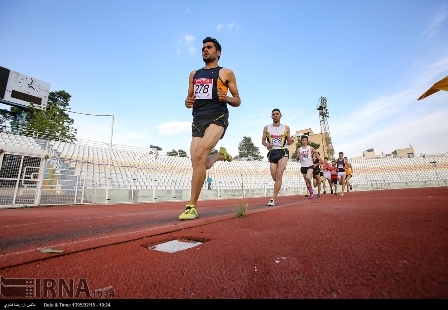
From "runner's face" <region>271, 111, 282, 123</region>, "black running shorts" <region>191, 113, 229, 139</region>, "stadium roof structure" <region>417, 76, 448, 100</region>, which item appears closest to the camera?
"stadium roof structure" <region>417, 76, 448, 100</region>

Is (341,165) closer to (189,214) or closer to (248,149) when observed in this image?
(189,214)

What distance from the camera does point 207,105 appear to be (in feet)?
9.52

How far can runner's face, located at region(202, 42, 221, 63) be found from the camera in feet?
9.94

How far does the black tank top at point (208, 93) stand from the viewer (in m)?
2.87

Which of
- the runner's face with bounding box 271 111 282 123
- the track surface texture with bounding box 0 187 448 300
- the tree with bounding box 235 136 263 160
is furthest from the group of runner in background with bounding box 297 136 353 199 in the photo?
the tree with bounding box 235 136 263 160

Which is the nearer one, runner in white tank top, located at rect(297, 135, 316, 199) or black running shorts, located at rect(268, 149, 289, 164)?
black running shorts, located at rect(268, 149, 289, 164)

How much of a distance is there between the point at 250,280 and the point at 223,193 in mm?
15100

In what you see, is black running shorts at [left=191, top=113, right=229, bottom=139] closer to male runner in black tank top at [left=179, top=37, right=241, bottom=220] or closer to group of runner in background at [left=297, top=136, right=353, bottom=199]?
male runner in black tank top at [left=179, top=37, right=241, bottom=220]

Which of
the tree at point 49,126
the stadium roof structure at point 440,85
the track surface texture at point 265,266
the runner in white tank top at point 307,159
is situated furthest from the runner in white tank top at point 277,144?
the tree at point 49,126

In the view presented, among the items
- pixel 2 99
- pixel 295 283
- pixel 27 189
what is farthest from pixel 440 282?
pixel 2 99

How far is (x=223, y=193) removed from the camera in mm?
15758

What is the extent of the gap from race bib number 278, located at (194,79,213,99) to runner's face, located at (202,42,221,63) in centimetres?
33

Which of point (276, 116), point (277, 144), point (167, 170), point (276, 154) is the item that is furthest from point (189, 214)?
point (167, 170)

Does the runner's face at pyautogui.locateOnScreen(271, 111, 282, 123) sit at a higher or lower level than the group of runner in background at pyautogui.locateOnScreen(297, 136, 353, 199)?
higher
